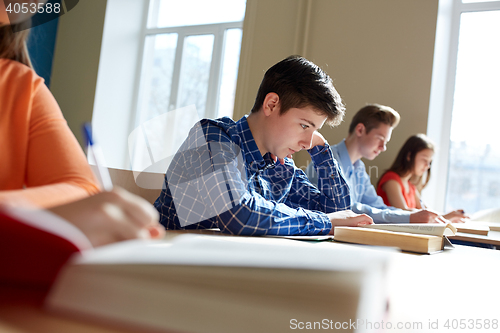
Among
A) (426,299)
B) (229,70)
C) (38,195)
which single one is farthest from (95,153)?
(229,70)

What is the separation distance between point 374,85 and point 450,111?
0.75 meters

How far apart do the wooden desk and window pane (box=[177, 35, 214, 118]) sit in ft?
12.9

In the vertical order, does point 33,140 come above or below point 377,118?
below

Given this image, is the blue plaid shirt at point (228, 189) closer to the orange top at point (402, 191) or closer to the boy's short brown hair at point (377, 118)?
the boy's short brown hair at point (377, 118)

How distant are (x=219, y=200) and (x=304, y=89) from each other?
0.48 meters

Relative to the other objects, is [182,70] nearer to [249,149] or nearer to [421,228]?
[249,149]

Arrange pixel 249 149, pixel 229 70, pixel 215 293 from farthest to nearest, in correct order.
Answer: pixel 229 70 → pixel 249 149 → pixel 215 293

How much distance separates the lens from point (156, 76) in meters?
4.69

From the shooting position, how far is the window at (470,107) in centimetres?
319

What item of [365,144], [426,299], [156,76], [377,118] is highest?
[156,76]

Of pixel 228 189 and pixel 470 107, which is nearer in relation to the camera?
pixel 228 189

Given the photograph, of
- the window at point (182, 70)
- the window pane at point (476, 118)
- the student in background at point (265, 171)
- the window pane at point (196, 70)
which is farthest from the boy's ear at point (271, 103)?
the window pane at point (196, 70)

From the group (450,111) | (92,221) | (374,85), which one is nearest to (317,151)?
(92,221)

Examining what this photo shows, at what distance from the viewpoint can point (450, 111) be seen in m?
3.25
